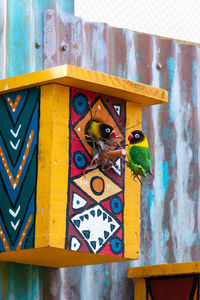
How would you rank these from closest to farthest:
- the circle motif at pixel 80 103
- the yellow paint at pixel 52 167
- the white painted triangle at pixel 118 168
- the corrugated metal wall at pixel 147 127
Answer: the yellow paint at pixel 52 167, the circle motif at pixel 80 103, the white painted triangle at pixel 118 168, the corrugated metal wall at pixel 147 127

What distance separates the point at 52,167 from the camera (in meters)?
4.49

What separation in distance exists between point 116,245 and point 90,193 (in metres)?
0.30

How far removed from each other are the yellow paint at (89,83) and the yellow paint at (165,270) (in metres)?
0.87

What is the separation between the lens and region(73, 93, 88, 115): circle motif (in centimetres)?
466

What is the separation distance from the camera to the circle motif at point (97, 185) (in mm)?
4643

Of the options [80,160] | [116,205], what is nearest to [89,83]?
[80,160]

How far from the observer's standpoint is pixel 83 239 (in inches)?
179

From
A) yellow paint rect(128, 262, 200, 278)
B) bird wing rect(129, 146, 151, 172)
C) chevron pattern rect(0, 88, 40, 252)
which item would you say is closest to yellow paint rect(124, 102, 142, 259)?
bird wing rect(129, 146, 151, 172)

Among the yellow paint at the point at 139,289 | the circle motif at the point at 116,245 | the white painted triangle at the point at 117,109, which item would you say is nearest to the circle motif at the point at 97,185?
the circle motif at the point at 116,245

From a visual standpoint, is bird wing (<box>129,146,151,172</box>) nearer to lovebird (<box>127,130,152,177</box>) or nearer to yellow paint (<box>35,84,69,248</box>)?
lovebird (<box>127,130,152,177</box>)

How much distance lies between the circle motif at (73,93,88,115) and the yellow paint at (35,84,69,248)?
0.18 ft

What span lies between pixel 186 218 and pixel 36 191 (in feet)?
4.85

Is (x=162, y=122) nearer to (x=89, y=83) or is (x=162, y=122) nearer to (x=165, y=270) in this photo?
(x=165, y=270)

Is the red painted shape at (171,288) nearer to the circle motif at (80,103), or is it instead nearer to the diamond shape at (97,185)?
the diamond shape at (97,185)
